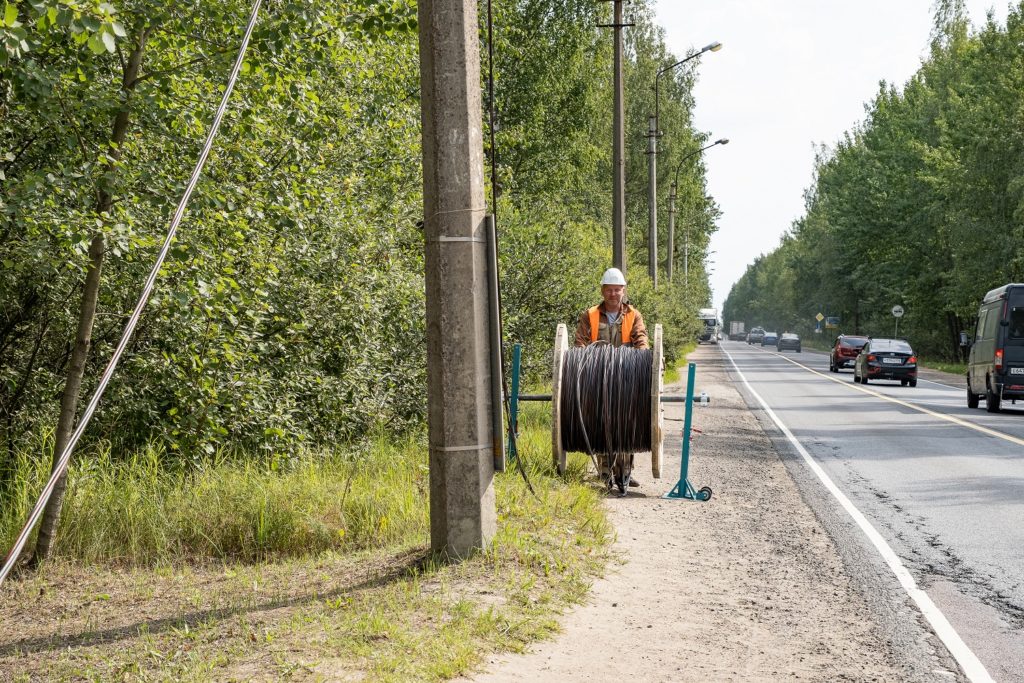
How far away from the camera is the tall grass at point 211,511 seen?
8188 millimetres

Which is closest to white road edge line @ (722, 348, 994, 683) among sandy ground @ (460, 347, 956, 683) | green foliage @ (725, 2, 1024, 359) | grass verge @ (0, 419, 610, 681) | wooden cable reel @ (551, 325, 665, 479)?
sandy ground @ (460, 347, 956, 683)

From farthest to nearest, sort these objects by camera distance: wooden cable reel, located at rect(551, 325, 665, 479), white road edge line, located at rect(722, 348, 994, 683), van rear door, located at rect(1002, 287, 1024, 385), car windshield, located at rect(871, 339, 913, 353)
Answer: car windshield, located at rect(871, 339, 913, 353) → van rear door, located at rect(1002, 287, 1024, 385) → wooden cable reel, located at rect(551, 325, 665, 479) → white road edge line, located at rect(722, 348, 994, 683)

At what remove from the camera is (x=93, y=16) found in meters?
6.02

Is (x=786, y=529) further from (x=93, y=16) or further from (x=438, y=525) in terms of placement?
(x=93, y=16)

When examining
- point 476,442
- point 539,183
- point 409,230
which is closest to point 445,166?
point 476,442

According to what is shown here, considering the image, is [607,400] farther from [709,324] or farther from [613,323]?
[709,324]

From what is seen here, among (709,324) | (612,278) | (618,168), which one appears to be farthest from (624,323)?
(709,324)

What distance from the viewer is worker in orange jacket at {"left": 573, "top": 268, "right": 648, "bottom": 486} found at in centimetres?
1088

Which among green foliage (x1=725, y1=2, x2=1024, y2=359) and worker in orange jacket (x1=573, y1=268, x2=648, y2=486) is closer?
worker in orange jacket (x1=573, y1=268, x2=648, y2=486)

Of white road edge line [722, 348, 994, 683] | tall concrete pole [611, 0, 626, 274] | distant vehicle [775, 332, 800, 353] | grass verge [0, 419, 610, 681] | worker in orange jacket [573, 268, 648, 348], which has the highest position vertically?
tall concrete pole [611, 0, 626, 274]

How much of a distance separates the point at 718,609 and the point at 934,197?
176 feet

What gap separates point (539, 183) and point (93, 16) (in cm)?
3069

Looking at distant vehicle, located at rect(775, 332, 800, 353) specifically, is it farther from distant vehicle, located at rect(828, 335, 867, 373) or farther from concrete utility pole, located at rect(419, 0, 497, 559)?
concrete utility pole, located at rect(419, 0, 497, 559)

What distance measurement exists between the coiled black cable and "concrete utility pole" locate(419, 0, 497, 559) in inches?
122
